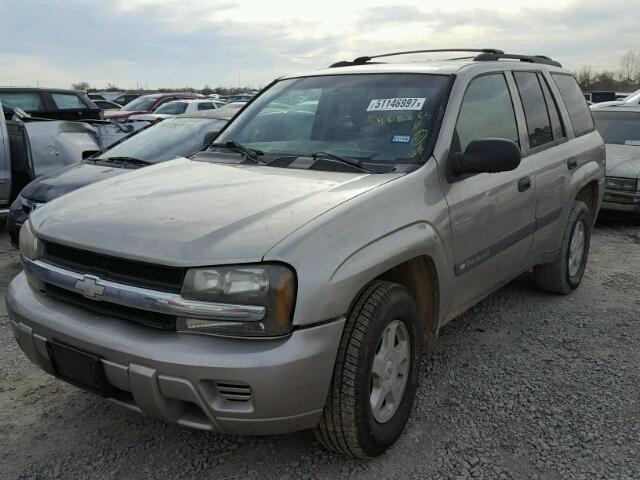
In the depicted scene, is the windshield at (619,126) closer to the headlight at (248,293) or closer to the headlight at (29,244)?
the headlight at (248,293)

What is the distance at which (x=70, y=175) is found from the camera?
5754 millimetres

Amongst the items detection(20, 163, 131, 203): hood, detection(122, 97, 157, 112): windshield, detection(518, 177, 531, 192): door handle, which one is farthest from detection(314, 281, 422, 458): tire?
detection(122, 97, 157, 112): windshield

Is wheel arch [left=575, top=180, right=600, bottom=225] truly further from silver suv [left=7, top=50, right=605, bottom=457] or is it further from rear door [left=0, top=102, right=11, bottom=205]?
rear door [left=0, top=102, right=11, bottom=205]

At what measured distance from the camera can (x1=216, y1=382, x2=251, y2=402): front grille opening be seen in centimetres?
219

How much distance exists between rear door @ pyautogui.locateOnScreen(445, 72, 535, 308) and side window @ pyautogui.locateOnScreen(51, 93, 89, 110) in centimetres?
790

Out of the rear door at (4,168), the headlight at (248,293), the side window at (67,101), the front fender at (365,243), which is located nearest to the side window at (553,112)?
the front fender at (365,243)

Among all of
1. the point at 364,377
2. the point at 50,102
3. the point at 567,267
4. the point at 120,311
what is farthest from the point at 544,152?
the point at 50,102

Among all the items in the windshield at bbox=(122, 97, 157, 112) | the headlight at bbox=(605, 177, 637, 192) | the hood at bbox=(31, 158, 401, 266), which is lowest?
the headlight at bbox=(605, 177, 637, 192)

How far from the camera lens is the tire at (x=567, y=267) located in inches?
180

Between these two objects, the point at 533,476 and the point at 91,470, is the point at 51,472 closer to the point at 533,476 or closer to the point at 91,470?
the point at 91,470

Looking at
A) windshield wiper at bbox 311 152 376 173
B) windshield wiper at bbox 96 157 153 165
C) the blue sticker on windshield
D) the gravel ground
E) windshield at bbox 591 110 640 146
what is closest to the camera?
the gravel ground

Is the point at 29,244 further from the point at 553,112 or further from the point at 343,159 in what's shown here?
the point at 553,112

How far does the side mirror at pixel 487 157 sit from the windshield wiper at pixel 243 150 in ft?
3.45

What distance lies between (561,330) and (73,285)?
3.16 metres
